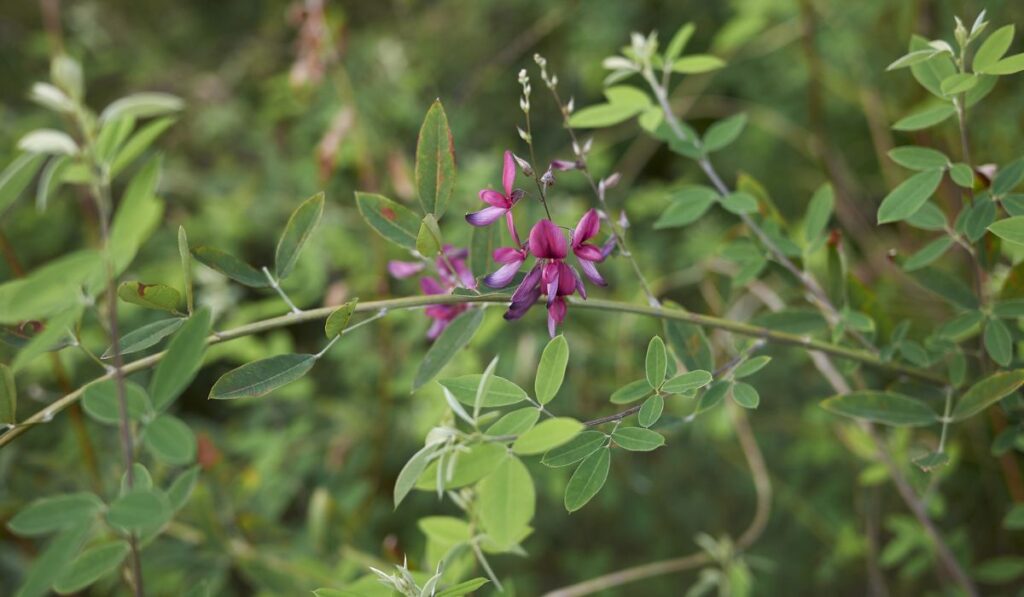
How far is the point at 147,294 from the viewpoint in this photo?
552 mm

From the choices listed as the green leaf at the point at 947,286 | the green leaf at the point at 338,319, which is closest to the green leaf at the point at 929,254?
the green leaf at the point at 947,286

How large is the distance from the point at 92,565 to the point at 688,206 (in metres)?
0.59

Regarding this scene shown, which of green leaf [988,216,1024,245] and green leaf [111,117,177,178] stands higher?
green leaf [111,117,177,178]

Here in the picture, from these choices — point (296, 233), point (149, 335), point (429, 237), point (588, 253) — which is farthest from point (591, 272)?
point (149, 335)

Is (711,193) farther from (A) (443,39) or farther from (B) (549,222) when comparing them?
(A) (443,39)

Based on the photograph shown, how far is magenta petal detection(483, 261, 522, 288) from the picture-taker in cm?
55

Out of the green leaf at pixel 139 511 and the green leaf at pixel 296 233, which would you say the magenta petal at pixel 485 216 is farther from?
the green leaf at pixel 139 511

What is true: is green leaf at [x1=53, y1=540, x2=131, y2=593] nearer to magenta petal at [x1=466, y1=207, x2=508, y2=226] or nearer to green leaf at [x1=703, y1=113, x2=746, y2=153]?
magenta petal at [x1=466, y1=207, x2=508, y2=226]

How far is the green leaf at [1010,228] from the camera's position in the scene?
1.84 ft

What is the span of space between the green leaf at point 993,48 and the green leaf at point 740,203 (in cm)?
21

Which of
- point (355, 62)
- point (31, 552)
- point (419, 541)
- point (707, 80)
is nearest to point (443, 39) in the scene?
point (355, 62)

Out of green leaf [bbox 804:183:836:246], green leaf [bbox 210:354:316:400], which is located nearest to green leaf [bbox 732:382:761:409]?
green leaf [bbox 804:183:836:246]

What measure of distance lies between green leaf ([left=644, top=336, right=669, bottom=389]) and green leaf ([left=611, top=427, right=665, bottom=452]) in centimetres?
4

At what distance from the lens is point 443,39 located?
238 centimetres
